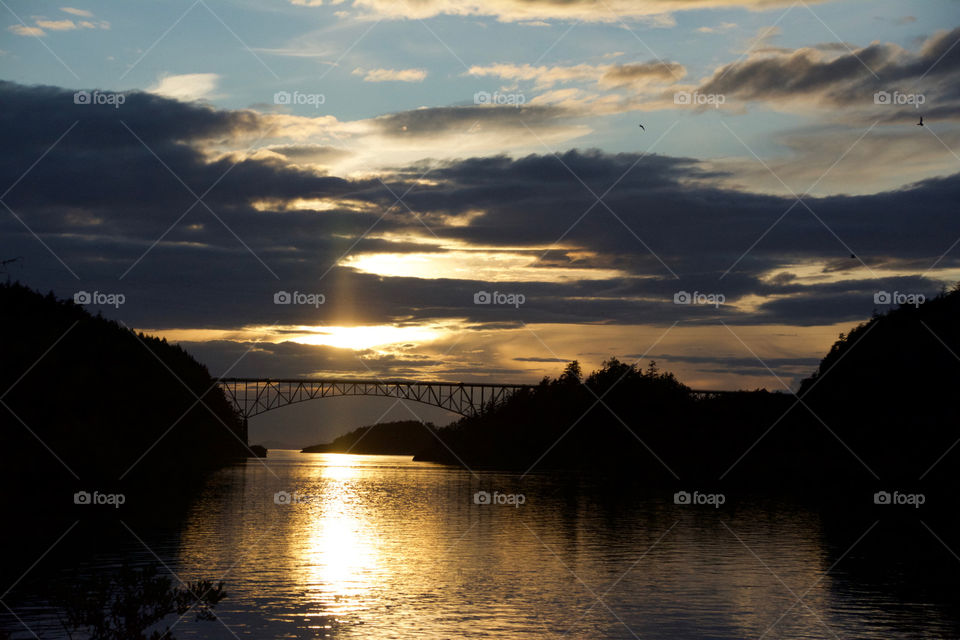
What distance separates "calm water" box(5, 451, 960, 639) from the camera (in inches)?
1079

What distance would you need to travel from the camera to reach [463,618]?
28.0 meters

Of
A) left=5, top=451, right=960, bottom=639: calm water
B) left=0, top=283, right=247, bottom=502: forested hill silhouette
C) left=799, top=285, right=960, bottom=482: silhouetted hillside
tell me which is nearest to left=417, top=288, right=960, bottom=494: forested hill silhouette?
left=799, top=285, right=960, bottom=482: silhouetted hillside

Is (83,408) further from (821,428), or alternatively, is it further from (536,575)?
(821,428)

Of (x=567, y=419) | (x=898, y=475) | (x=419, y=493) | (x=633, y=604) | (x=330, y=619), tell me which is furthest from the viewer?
(x=567, y=419)

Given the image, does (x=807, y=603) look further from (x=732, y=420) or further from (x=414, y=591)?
(x=732, y=420)

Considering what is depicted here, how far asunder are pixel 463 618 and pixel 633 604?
6251 mm

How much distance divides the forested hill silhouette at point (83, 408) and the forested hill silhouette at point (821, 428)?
56485 mm

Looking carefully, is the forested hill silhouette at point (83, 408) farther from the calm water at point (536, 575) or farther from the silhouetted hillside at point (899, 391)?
the silhouetted hillside at point (899, 391)

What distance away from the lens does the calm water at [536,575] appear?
2741 centimetres

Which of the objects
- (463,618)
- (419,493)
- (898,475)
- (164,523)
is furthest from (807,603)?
(419,493)

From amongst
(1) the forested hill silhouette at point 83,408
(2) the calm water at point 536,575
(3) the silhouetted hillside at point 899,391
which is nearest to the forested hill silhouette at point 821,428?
(3) the silhouetted hillside at point 899,391

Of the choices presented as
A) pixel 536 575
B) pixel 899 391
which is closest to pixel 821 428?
pixel 899 391

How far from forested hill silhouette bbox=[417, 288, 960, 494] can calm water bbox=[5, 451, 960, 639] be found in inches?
1101

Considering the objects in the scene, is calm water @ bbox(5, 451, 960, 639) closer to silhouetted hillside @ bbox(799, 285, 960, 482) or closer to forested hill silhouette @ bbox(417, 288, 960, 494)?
silhouetted hillside @ bbox(799, 285, 960, 482)
